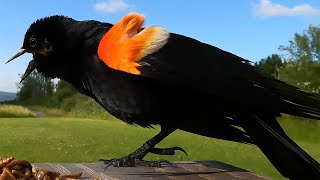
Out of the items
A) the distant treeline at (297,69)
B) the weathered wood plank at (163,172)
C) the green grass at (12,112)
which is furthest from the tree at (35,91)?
the weathered wood plank at (163,172)

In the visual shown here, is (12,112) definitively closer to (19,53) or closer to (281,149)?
(19,53)

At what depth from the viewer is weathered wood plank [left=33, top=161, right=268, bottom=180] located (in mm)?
3047

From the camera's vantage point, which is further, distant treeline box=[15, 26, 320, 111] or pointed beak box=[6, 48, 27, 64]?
distant treeline box=[15, 26, 320, 111]

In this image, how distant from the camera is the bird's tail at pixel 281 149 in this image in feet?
8.46

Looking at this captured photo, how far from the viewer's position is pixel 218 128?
3.02m

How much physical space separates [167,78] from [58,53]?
0.74m

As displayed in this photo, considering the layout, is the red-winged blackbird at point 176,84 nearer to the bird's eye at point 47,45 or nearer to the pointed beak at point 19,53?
the bird's eye at point 47,45

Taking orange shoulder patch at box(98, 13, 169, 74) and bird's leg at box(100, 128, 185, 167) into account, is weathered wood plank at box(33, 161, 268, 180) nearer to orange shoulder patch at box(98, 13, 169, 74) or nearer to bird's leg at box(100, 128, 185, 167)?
bird's leg at box(100, 128, 185, 167)

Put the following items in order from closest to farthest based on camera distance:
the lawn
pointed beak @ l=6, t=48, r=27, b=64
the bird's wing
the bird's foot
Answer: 1. the bird's wing
2. pointed beak @ l=6, t=48, r=27, b=64
3. the bird's foot
4. the lawn

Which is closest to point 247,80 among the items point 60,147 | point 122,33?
point 122,33

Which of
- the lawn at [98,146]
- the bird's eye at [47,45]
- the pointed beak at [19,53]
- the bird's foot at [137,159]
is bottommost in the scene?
the lawn at [98,146]

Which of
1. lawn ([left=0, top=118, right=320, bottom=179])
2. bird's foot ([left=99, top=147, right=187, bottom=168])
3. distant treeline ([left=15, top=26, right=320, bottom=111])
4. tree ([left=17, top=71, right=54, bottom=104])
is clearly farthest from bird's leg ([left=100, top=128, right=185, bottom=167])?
tree ([left=17, top=71, right=54, bottom=104])

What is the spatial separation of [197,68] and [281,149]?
61 cm

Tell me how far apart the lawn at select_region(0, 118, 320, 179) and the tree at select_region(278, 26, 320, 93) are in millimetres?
9679
